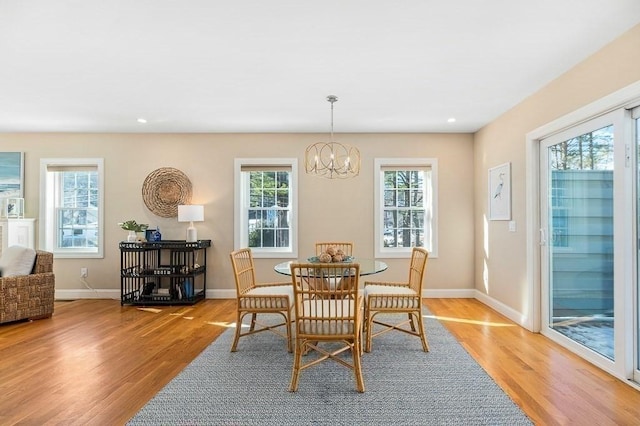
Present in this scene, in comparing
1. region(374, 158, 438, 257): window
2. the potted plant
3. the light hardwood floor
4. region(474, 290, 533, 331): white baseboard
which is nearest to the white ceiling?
region(374, 158, 438, 257): window

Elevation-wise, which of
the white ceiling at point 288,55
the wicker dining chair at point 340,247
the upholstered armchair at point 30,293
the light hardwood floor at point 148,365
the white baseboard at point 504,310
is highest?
the white ceiling at point 288,55

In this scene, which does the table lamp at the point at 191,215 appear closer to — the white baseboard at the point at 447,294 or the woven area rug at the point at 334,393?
the woven area rug at the point at 334,393

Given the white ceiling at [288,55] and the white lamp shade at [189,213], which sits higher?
the white ceiling at [288,55]

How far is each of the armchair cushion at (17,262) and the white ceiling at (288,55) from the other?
5.49 ft

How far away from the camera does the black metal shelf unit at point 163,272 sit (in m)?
4.89

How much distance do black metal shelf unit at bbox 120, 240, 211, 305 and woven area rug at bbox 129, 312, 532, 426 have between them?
202 cm

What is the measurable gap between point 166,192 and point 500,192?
456 centimetres

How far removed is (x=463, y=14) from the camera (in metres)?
2.29

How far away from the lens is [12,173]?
17.3 ft

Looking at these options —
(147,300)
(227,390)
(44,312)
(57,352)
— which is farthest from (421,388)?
(44,312)

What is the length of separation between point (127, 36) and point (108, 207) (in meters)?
3.49

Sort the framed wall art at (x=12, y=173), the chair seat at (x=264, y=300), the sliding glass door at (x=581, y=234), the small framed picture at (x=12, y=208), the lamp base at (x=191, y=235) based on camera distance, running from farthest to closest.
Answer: the framed wall art at (x=12, y=173) → the small framed picture at (x=12, y=208) → the lamp base at (x=191, y=235) → the chair seat at (x=264, y=300) → the sliding glass door at (x=581, y=234)

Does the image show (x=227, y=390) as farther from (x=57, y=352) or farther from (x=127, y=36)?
(x=127, y=36)

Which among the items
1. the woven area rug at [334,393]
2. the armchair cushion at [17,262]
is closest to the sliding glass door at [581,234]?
Result: the woven area rug at [334,393]
